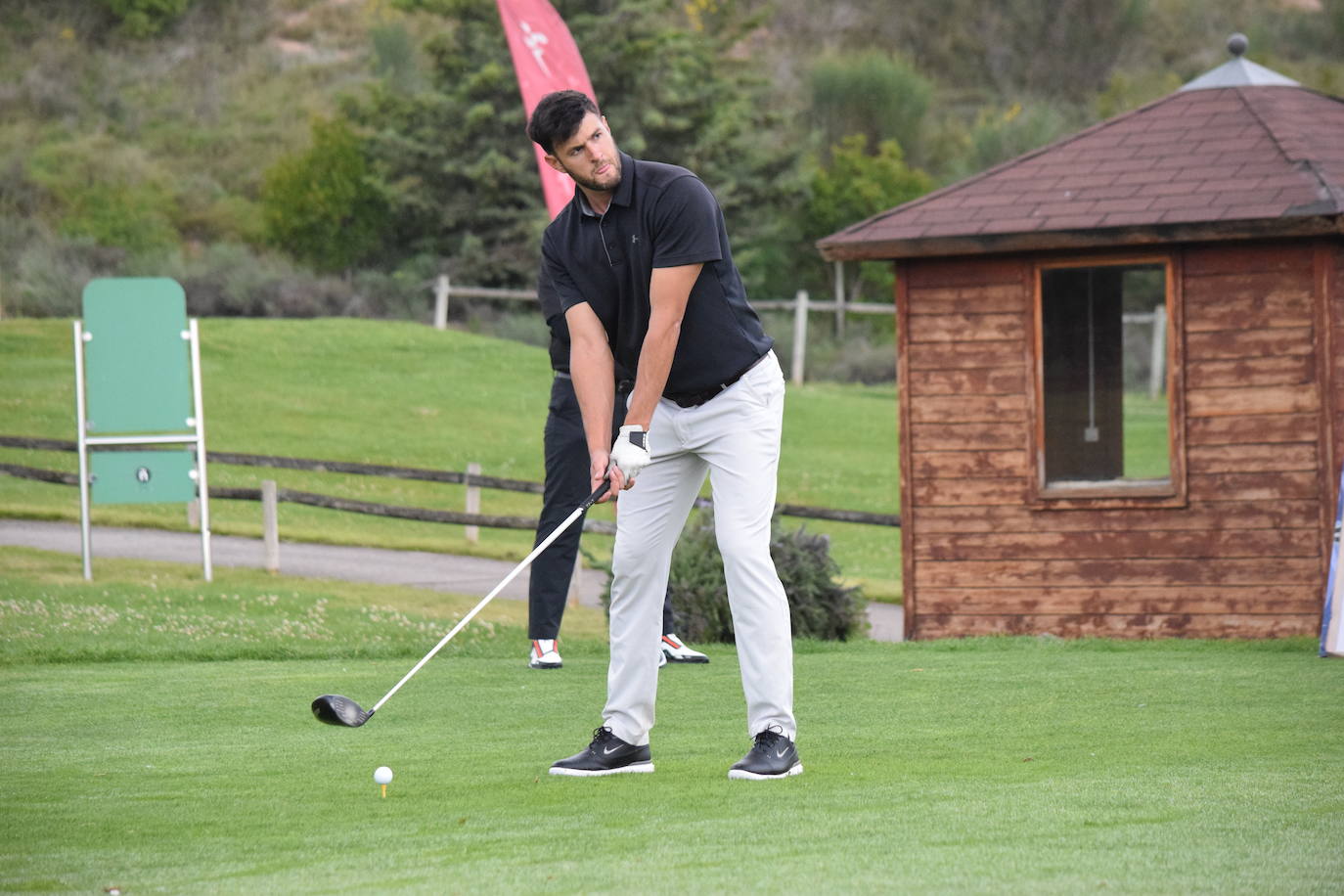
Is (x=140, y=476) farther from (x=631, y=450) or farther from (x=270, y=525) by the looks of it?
(x=631, y=450)

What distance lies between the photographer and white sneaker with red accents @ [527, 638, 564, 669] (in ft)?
25.8

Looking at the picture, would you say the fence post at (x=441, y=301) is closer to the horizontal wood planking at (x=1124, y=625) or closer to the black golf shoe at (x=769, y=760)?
the horizontal wood planking at (x=1124, y=625)

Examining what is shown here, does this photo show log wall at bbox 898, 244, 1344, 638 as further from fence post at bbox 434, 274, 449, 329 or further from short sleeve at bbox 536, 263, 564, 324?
fence post at bbox 434, 274, 449, 329

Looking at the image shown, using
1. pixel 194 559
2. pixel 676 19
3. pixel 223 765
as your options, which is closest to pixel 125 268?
pixel 194 559

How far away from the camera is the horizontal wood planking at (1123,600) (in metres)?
10.6

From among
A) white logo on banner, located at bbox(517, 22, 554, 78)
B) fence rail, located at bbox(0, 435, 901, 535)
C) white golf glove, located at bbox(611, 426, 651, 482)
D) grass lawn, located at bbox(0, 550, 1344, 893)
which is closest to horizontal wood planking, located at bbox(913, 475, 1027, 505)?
fence rail, located at bbox(0, 435, 901, 535)

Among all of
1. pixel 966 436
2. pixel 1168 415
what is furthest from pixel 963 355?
pixel 1168 415

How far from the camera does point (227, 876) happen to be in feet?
12.1

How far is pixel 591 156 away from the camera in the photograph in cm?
483

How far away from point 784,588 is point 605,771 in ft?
16.2

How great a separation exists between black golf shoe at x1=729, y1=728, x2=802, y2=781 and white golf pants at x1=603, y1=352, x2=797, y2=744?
45mm

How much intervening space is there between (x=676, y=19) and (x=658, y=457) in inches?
1947

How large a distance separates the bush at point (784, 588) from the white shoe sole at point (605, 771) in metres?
4.44

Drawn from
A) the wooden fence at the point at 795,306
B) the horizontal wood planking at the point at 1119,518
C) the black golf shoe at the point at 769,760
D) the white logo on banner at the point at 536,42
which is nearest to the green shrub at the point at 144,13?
the wooden fence at the point at 795,306
